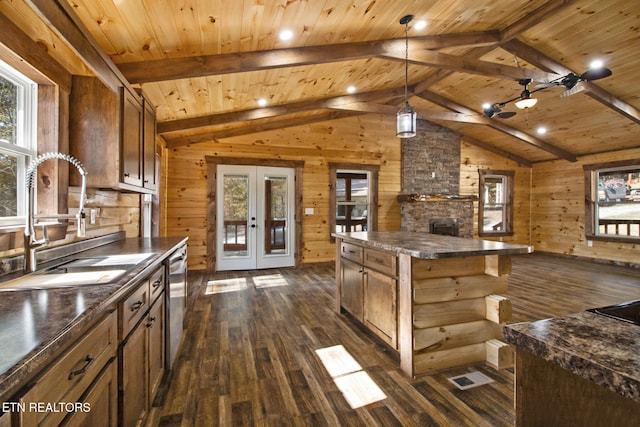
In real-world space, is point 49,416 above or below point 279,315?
above

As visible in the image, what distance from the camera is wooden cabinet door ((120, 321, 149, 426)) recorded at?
135cm

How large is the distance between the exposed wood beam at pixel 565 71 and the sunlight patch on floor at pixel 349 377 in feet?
14.6

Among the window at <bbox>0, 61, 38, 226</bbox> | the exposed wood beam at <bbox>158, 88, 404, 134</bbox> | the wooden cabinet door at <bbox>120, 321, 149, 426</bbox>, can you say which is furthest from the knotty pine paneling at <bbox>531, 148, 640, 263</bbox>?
the window at <bbox>0, 61, 38, 226</bbox>

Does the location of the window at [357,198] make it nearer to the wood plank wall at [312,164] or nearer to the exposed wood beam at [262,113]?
the wood plank wall at [312,164]

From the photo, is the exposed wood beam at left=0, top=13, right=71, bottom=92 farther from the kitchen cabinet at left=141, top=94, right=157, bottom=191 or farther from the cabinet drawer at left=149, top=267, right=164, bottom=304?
the cabinet drawer at left=149, top=267, right=164, bottom=304

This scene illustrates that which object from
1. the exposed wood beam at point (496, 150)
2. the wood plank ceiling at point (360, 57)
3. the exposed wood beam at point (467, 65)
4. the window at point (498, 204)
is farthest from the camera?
the window at point (498, 204)

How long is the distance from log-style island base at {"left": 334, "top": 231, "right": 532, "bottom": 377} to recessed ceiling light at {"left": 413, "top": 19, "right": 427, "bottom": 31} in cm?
251

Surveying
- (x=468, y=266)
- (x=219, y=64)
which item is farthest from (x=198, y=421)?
(x=219, y=64)

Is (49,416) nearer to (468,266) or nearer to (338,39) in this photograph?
(468,266)

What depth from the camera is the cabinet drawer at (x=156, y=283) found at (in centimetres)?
184

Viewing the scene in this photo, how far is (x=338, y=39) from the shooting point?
11.1 ft

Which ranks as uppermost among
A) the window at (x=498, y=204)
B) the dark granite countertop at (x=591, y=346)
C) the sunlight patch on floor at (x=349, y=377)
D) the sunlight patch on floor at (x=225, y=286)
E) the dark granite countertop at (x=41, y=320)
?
the window at (x=498, y=204)

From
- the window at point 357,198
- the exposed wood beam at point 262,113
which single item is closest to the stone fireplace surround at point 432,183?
the window at point 357,198

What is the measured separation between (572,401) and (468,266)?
5.80 ft
